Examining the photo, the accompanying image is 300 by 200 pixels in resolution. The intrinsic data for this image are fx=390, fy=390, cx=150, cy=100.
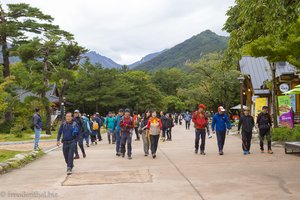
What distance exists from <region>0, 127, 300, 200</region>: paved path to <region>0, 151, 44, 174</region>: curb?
0.29 m

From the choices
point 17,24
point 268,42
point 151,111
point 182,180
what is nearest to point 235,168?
point 182,180

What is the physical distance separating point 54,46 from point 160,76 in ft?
217

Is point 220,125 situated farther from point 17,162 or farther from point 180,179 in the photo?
point 17,162

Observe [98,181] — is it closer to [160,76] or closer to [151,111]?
[151,111]

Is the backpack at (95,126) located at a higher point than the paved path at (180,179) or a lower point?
higher

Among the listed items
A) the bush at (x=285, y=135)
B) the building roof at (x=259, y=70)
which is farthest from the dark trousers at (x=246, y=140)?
the building roof at (x=259, y=70)

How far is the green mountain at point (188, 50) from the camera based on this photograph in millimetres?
149250

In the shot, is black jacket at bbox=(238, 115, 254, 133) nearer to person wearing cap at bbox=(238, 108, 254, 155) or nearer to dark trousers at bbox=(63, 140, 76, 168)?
person wearing cap at bbox=(238, 108, 254, 155)

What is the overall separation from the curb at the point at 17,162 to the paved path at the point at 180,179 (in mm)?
287

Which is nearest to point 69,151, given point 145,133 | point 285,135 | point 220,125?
point 145,133

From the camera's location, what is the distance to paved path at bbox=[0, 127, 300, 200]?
6785mm

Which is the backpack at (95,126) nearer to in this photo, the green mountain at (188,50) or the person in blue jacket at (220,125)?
the person in blue jacket at (220,125)

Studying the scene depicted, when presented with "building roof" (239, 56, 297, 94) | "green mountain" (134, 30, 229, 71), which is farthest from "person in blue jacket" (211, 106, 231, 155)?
"green mountain" (134, 30, 229, 71)

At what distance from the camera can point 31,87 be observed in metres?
26.8
